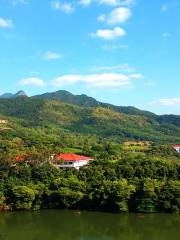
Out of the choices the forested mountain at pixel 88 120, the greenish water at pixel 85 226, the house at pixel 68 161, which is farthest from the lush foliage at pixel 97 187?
the forested mountain at pixel 88 120

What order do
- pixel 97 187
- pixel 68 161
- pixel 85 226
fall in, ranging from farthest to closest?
1. pixel 68 161
2. pixel 97 187
3. pixel 85 226

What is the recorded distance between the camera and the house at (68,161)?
42.1 meters

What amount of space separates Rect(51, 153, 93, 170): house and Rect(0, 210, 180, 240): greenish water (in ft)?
28.8

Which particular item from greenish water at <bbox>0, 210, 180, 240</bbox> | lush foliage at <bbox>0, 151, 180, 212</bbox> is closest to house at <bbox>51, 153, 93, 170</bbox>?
lush foliage at <bbox>0, 151, 180, 212</bbox>

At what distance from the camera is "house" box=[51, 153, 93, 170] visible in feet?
138

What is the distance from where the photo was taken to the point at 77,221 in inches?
1238

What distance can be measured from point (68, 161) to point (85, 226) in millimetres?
14400

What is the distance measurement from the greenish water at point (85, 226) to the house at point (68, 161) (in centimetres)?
878

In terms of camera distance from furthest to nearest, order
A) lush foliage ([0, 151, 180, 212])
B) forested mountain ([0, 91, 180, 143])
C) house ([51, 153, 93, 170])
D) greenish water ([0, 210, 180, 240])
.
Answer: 1. forested mountain ([0, 91, 180, 143])
2. house ([51, 153, 93, 170])
3. lush foliage ([0, 151, 180, 212])
4. greenish water ([0, 210, 180, 240])

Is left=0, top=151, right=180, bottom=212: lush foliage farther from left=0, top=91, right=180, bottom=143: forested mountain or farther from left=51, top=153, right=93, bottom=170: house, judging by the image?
left=0, top=91, right=180, bottom=143: forested mountain

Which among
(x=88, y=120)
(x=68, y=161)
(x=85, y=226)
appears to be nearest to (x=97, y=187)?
(x=85, y=226)

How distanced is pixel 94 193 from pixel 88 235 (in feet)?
19.9

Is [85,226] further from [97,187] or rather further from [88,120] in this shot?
[88,120]

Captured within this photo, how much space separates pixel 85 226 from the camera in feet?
99.5
